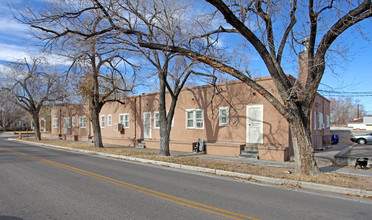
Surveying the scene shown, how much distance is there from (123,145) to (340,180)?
689 inches

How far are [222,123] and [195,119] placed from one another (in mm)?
2327

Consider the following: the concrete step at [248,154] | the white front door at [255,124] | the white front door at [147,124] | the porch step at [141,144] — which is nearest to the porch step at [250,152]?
the concrete step at [248,154]

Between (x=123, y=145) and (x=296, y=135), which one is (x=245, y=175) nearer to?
(x=296, y=135)

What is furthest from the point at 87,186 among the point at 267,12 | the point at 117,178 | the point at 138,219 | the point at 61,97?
the point at 61,97

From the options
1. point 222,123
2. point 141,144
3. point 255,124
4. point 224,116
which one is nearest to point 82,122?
point 141,144

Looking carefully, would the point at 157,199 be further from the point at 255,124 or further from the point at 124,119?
the point at 124,119

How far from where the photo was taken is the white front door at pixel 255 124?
14.1 metres

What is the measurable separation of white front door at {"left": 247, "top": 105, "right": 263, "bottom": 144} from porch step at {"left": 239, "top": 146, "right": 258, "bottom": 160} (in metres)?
0.58

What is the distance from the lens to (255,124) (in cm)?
1430

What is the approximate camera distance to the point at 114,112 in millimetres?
25203

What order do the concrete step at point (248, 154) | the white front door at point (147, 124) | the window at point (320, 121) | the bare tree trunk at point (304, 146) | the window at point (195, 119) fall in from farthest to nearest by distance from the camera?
the white front door at point (147, 124), the window at point (320, 121), the window at point (195, 119), the concrete step at point (248, 154), the bare tree trunk at point (304, 146)

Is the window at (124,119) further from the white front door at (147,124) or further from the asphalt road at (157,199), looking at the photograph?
the asphalt road at (157,199)

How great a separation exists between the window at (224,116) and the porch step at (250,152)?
2302mm

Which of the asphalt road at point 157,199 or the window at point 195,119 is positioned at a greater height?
the window at point 195,119
